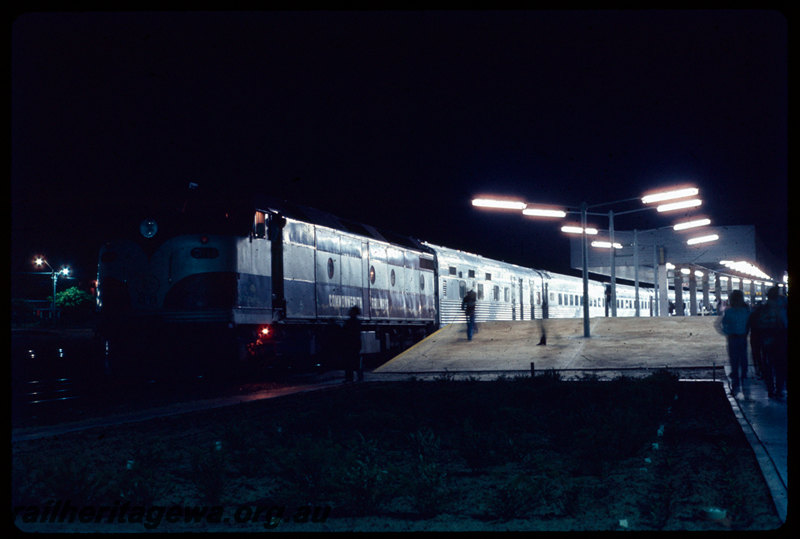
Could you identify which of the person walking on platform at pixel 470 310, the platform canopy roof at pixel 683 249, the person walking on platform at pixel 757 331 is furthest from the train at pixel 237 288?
the platform canopy roof at pixel 683 249

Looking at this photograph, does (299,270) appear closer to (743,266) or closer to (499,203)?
(499,203)

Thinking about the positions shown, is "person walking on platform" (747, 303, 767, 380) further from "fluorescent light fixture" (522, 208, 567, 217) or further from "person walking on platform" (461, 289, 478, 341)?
"fluorescent light fixture" (522, 208, 567, 217)

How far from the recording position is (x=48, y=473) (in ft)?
22.4

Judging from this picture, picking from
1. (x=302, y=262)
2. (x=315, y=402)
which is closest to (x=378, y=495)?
(x=315, y=402)

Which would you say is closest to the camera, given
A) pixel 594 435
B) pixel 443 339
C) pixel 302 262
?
pixel 594 435

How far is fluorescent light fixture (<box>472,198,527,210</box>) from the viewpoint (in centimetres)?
2314

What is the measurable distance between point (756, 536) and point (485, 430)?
494 centimetres

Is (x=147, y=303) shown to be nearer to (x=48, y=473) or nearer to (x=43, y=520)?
(x=48, y=473)

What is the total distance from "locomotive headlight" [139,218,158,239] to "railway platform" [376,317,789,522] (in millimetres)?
6397

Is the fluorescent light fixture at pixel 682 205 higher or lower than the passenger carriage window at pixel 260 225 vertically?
higher

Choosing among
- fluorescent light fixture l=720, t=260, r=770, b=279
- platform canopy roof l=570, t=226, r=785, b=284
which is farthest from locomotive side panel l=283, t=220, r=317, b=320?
fluorescent light fixture l=720, t=260, r=770, b=279

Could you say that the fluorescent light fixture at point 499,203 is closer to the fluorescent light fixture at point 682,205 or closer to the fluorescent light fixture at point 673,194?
the fluorescent light fixture at point 673,194

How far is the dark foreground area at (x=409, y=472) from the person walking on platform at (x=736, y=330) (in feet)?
6.06

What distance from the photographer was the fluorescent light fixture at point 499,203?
23.1 meters
